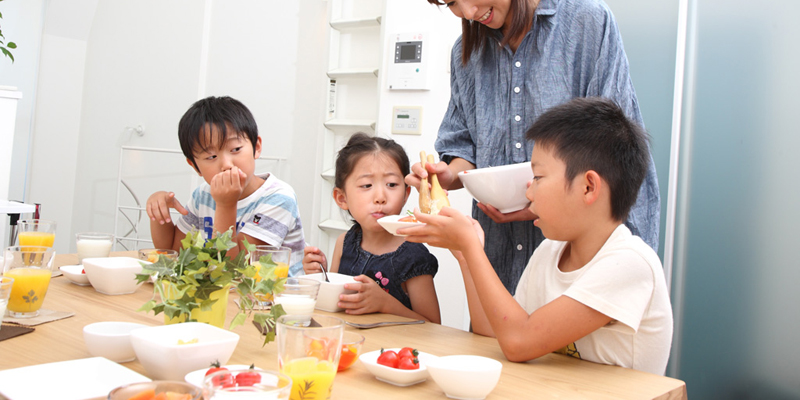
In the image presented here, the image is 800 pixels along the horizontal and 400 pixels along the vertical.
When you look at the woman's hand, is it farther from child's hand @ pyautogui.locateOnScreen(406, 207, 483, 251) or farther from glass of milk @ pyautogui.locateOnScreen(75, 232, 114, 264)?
glass of milk @ pyautogui.locateOnScreen(75, 232, 114, 264)

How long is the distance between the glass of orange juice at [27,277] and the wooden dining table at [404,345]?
76 mm

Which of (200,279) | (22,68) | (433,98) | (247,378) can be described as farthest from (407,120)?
(22,68)

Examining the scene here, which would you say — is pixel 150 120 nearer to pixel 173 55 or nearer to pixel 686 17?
pixel 173 55

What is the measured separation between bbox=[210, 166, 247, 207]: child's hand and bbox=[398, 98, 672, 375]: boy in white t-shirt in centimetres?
64

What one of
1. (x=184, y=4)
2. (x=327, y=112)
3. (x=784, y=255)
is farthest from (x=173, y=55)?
(x=784, y=255)

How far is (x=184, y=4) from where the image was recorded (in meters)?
5.08

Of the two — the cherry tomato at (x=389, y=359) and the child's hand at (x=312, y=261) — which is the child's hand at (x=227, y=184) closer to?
the child's hand at (x=312, y=261)

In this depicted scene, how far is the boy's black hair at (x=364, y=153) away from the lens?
73.7 inches

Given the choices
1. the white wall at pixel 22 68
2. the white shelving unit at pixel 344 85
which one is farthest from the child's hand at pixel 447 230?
the white wall at pixel 22 68

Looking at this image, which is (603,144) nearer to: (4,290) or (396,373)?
(396,373)

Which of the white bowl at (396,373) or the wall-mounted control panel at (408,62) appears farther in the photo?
the wall-mounted control panel at (408,62)

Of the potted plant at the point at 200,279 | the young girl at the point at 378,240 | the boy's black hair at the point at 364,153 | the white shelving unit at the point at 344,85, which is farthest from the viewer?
the white shelving unit at the point at 344,85

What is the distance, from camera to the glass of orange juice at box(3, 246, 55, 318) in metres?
1.16

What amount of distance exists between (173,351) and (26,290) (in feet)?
1.84
